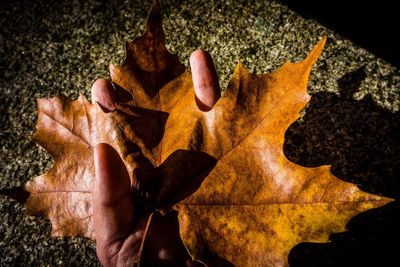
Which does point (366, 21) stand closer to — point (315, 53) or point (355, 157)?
point (355, 157)

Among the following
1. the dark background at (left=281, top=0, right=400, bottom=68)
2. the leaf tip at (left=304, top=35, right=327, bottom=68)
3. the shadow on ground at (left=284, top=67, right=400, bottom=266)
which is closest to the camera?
the leaf tip at (left=304, top=35, right=327, bottom=68)

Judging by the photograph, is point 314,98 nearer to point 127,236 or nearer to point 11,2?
point 127,236

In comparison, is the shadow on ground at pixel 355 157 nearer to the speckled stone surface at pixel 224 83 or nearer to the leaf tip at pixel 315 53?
the speckled stone surface at pixel 224 83

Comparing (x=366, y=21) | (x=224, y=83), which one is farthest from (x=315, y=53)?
(x=366, y=21)

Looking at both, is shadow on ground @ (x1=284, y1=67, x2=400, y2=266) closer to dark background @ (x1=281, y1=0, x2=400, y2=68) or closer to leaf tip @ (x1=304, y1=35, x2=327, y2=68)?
dark background @ (x1=281, y1=0, x2=400, y2=68)

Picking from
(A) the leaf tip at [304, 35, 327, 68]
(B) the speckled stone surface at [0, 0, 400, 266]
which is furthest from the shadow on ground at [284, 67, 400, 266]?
(A) the leaf tip at [304, 35, 327, 68]

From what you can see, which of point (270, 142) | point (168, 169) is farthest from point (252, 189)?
→ point (168, 169)

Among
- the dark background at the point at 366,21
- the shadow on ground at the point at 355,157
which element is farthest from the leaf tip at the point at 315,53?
the dark background at the point at 366,21
